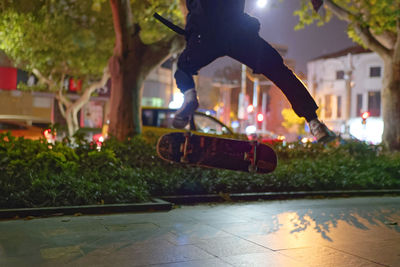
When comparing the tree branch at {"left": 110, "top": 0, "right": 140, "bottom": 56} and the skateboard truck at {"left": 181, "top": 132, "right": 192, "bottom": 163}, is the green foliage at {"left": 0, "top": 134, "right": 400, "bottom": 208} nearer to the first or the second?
the skateboard truck at {"left": 181, "top": 132, "right": 192, "bottom": 163}

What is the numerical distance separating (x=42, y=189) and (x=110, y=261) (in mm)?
3536

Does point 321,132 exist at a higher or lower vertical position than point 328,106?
lower

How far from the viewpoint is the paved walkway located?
5.00m

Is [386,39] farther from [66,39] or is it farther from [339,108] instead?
[339,108]

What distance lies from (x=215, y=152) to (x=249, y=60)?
3.70ft

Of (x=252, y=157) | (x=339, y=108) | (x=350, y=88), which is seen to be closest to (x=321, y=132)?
(x=252, y=157)

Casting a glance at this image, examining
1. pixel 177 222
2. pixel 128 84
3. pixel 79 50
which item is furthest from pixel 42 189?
pixel 79 50

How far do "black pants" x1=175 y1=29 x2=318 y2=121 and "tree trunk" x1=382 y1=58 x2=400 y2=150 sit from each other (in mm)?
13075

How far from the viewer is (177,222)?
716 centimetres

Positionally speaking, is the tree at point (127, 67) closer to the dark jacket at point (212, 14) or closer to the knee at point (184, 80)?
the knee at point (184, 80)

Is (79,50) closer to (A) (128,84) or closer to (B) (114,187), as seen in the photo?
(A) (128,84)

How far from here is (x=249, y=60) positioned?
4.89 m

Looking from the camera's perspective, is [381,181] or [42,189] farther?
[381,181]

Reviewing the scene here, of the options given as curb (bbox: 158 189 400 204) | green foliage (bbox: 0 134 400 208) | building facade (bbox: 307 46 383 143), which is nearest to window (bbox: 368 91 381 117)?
building facade (bbox: 307 46 383 143)
